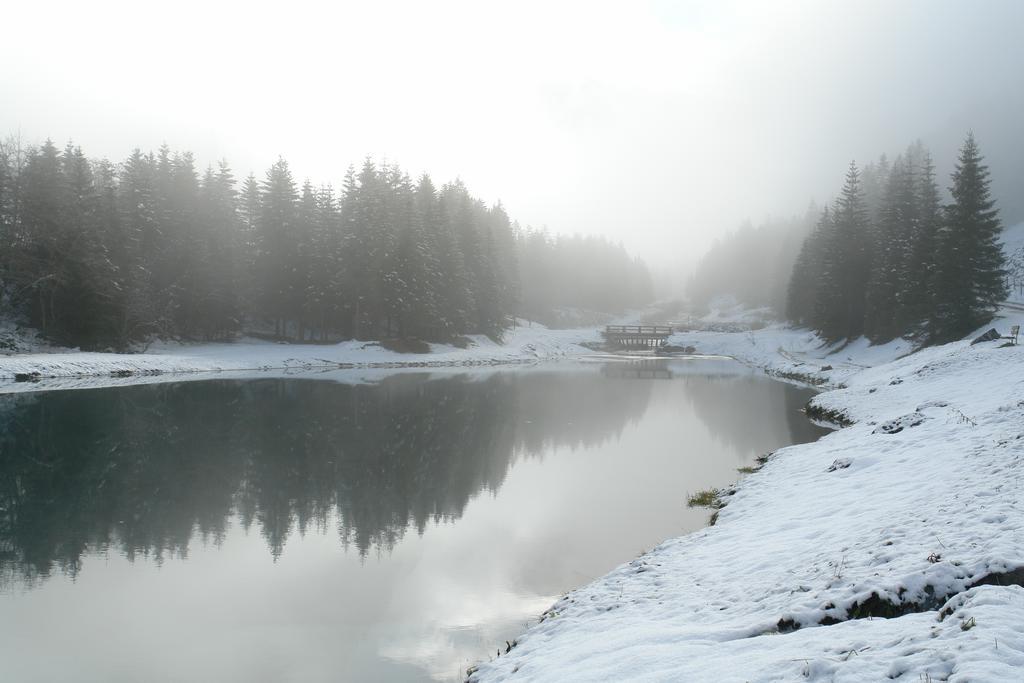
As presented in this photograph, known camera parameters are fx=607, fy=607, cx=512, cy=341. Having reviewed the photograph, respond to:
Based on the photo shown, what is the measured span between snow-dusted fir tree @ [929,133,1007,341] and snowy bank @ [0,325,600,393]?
4084 cm

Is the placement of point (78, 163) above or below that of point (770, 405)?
above

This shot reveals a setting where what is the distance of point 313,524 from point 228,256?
2150 inches

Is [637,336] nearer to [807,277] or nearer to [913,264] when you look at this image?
[807,277]

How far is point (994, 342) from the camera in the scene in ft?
88.5

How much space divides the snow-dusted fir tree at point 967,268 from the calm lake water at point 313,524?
54.3 ft

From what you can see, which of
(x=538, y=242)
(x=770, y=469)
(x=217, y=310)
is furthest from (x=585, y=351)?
(x=770, y=469)

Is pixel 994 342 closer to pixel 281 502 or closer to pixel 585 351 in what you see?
pixel 281 502

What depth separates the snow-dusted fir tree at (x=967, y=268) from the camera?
38281mm

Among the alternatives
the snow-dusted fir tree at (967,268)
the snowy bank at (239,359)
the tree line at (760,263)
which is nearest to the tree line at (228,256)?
the snowy bank at (239,359)

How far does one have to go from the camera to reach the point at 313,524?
13953 mm

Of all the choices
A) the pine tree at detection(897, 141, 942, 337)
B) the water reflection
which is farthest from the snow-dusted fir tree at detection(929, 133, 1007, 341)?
the water reflection

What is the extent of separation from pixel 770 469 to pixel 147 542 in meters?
16.0

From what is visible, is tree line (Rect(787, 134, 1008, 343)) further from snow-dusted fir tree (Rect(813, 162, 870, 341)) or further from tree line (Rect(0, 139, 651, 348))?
tree line (Rect(0, 139, 651, 348))

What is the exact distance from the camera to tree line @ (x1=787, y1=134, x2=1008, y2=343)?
38469mm
